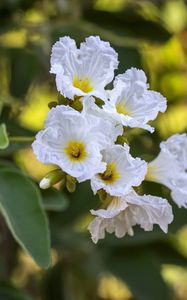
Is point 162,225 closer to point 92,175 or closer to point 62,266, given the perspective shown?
point 92,175

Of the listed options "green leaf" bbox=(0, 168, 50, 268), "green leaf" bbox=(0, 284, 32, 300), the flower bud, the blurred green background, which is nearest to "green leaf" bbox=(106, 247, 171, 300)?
the blurred green background

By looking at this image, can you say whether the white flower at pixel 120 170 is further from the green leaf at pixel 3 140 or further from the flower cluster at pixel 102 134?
the green leaf at pixel 3 140

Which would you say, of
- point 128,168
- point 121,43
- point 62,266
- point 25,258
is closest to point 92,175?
point 128,168

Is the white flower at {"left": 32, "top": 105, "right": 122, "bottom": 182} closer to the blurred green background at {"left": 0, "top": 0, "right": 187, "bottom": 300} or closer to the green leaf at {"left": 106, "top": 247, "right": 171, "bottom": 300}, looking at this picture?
the blurred green background at {"left": 0, "top": 0, "right": 187, "bottom": 300}

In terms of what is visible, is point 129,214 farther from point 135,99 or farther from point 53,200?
point 53,200

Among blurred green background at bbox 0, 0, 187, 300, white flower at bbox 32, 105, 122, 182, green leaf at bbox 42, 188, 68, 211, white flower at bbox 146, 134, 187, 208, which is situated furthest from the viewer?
blurred green background at bbox 0, 0, 187, 300
